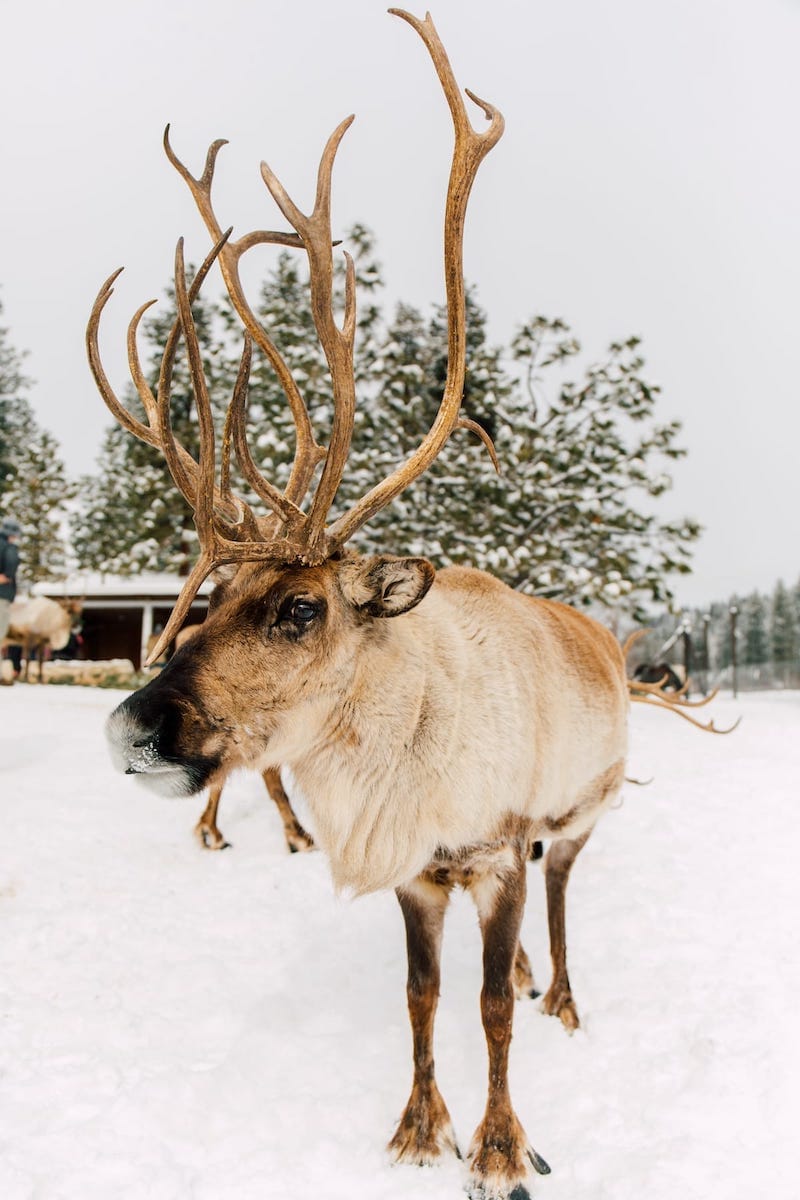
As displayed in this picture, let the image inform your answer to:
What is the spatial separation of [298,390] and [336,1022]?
8.87 ft

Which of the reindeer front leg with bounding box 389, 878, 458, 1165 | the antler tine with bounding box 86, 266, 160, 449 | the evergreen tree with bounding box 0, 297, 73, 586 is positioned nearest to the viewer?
the reindeer front leg with bounding box 389, 878, 458, 1165

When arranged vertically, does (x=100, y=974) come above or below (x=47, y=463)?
below

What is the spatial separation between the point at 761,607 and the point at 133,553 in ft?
270

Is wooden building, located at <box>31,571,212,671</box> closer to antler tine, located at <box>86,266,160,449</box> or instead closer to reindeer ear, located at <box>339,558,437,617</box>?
antler tine, located at <box>86,266,160,449</box>

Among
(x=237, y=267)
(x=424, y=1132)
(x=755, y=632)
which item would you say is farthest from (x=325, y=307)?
(x=755, y=632)

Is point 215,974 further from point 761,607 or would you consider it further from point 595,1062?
point 761,607

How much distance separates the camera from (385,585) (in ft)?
9.04

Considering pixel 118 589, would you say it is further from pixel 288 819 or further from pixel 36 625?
pixel 288 819

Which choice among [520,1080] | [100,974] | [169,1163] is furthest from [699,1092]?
[100,974]

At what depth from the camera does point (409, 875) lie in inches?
110

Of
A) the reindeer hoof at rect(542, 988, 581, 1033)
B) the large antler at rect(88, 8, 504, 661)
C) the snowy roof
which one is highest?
the large antler at rect(88, 8, 504, 661)

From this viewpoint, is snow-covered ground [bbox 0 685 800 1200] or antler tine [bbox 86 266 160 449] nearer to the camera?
snow-covered ground [bbox 0 685 800 1200]

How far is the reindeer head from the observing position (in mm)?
2467

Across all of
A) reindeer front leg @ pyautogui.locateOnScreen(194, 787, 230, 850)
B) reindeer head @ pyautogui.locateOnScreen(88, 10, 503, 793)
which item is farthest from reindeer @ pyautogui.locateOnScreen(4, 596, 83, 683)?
reindeer head @ pyautogui.locateOnScreen(88, 10, 503, 793)
